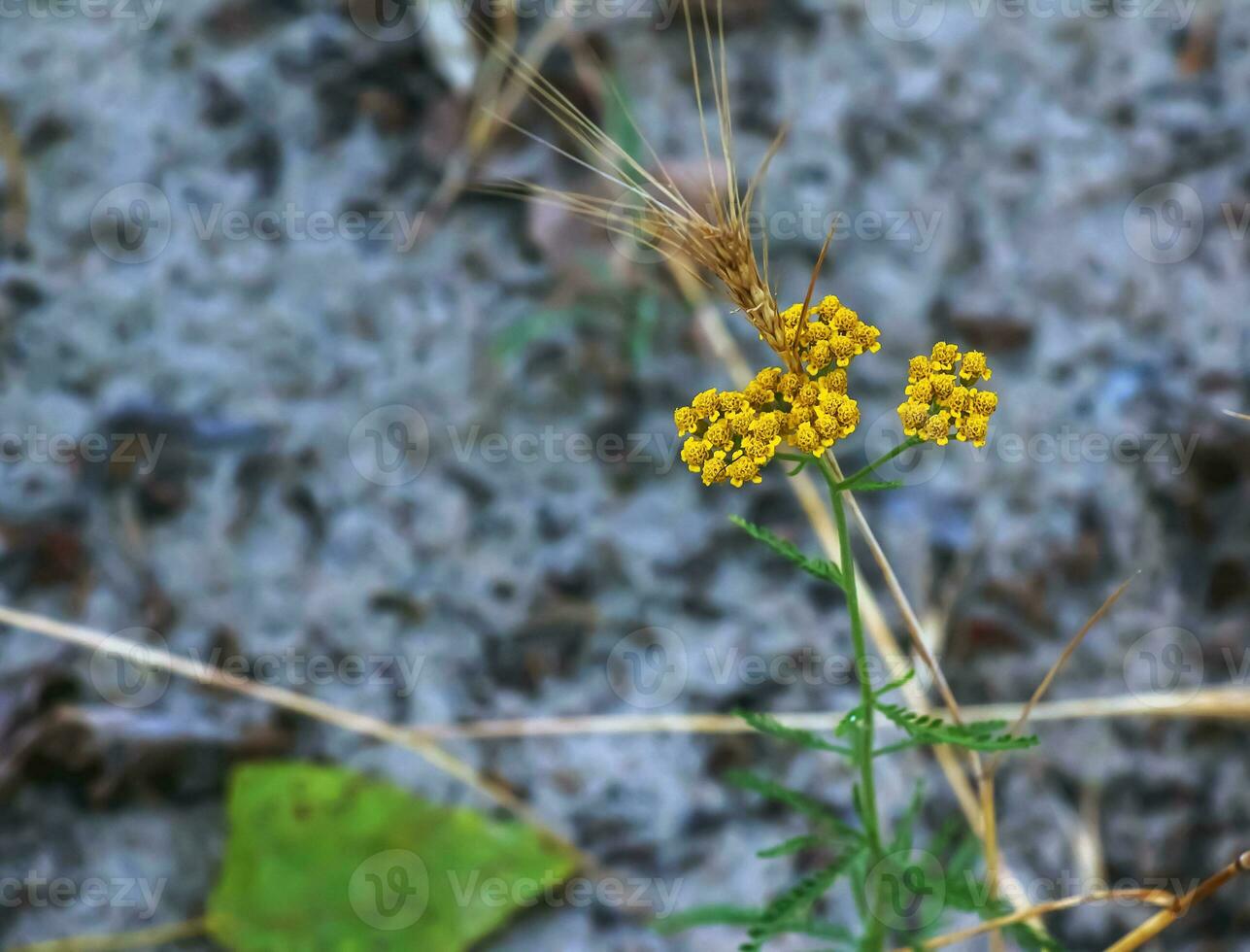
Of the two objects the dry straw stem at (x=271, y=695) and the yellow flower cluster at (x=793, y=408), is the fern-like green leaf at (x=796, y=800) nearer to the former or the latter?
the yellow flower cluster at (x=793, y=408)

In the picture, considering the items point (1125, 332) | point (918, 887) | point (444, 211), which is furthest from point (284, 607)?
point (1125, 332)

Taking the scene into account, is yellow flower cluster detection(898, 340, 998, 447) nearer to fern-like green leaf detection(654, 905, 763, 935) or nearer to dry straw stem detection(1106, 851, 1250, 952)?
dry straw stem detection(1106, 851, 1250, 952)

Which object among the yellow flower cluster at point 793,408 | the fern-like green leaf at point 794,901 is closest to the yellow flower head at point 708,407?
the yellow flower cluster at point 793,408

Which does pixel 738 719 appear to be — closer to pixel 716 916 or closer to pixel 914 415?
pixel 716 916

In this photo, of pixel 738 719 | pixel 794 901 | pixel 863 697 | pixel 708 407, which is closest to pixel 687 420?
pixel 708 407

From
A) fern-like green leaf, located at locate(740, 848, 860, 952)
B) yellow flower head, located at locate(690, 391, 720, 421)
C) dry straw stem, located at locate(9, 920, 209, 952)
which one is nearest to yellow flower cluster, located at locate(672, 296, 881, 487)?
yellow flower head, located at locate(690, 391, 720, 421)
